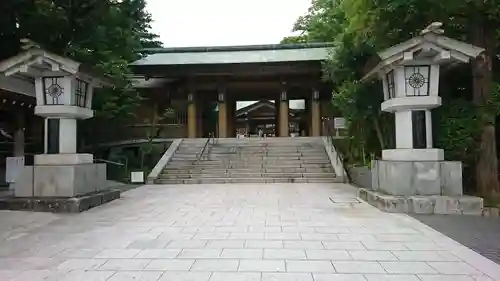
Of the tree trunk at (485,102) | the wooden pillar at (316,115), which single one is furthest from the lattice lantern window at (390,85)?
the wooden pillar at (316,115)

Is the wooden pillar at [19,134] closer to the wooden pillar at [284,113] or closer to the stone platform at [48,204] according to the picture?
the stone platform at [48,204]

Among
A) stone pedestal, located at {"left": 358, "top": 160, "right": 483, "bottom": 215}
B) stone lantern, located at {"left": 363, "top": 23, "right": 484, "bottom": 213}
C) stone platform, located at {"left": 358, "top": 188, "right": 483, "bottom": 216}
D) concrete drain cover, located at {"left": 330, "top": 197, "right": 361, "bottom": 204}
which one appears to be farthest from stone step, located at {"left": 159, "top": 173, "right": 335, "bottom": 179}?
stone platform, located at {"left": 358, "top": 188, "right": 483, "bottom": 216}

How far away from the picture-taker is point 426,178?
8.62 m

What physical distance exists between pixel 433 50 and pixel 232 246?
5.89m

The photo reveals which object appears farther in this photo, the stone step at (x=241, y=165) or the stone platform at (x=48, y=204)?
the stone step at (x=241, y=165)

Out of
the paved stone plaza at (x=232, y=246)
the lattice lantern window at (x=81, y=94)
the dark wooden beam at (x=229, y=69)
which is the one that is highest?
the dark wooden beam at (x=229, y=69)

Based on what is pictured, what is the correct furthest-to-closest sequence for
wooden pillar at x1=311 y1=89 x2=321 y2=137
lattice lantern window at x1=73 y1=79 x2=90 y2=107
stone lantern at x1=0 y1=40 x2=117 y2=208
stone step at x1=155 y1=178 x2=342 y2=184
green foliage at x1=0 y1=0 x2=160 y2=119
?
wooden pillar at x1=311 y1=89 x2=321 y2=137 → stone step at x1=155 y1=178 x2=342 y2=184 → green foliage at x1=0 y1=0 x2=160 y2=119 → lattice lantern window at x1=73 y1=79 x2=90 y2=107 → stone lantern at x1=0 y1=40 x2=117 y2=208

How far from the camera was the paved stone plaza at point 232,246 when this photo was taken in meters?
4.39

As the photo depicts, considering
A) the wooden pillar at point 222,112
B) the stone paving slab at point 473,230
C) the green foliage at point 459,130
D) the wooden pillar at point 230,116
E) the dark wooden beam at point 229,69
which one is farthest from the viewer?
the wooden pillar at point 230,116

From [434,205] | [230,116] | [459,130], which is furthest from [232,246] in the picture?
[230,116]

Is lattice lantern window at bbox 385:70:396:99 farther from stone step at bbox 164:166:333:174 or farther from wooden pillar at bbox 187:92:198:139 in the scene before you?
wooden pillar at bbox 187:92:198:139

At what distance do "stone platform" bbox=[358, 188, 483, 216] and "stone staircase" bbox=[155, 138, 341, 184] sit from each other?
22.2 ft

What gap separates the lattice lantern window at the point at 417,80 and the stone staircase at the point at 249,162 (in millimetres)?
6827

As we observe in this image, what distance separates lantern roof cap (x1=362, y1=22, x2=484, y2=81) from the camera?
8.31 m
